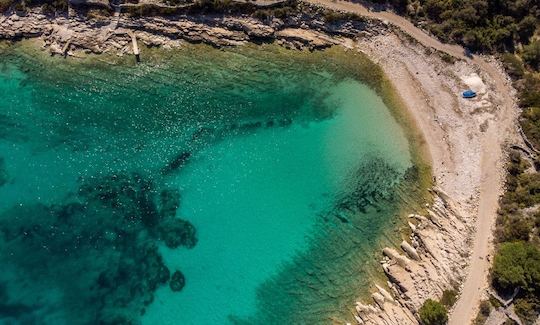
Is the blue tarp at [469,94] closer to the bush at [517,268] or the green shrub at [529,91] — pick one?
the green shrub at [529,91]

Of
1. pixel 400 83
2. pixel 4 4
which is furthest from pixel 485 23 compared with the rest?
pixel 4 4

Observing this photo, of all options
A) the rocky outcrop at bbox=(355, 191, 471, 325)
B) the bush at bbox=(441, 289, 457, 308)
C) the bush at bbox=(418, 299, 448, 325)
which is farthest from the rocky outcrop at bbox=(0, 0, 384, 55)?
the bush at bbox=(418, 299, 448, 325)

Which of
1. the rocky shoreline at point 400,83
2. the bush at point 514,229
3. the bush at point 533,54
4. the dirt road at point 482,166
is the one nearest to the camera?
the bush at point 514,229

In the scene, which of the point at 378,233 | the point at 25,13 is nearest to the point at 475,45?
the point at 378,233

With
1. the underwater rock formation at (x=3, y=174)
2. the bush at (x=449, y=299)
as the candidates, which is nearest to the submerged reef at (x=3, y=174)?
the underwater rock formation at (x=3, y=174)

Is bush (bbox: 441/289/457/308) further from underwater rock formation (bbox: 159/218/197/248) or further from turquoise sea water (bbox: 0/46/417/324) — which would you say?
underwater rock formation (bbox: 159/218/197/248)

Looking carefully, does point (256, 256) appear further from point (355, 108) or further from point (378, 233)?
point (355, 108)
